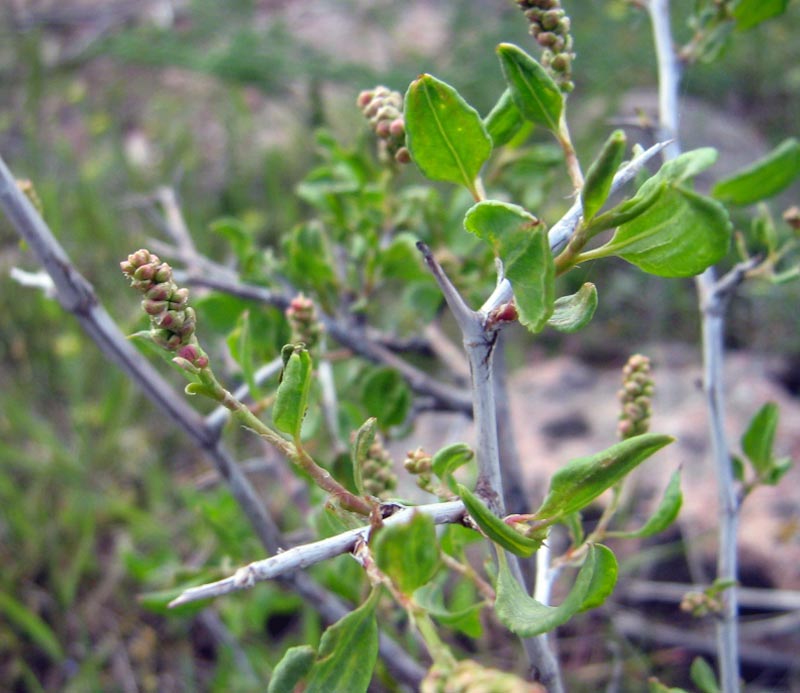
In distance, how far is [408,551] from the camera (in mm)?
501

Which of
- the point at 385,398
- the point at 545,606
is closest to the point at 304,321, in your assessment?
the point at 385,398

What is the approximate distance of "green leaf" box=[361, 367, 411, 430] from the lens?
3.62 ft

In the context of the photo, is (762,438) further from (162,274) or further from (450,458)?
(162,274)

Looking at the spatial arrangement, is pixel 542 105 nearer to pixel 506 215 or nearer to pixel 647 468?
pixel 506 215

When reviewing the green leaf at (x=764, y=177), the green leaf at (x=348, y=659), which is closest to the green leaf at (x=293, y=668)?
the green leaf at (x=348, y=659)

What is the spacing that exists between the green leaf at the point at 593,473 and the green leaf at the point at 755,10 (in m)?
0.73

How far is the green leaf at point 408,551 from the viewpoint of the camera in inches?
19.0

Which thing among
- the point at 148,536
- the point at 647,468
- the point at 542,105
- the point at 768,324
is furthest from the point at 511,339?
the point at 542,105

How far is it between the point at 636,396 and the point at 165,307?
478 mm

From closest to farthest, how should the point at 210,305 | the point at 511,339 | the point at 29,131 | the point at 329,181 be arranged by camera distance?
the point at 210,305
the point at 329,181
the point at 511,339
the point at 29,131

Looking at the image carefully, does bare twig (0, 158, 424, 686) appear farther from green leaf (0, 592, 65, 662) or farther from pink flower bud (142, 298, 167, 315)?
green leaf (0, 592, 65, 662)

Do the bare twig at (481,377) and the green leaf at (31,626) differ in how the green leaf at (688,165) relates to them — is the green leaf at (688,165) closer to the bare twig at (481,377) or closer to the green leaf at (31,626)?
the bare twig at (481,377)

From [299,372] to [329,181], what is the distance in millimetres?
775

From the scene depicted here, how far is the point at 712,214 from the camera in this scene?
0.53 m
